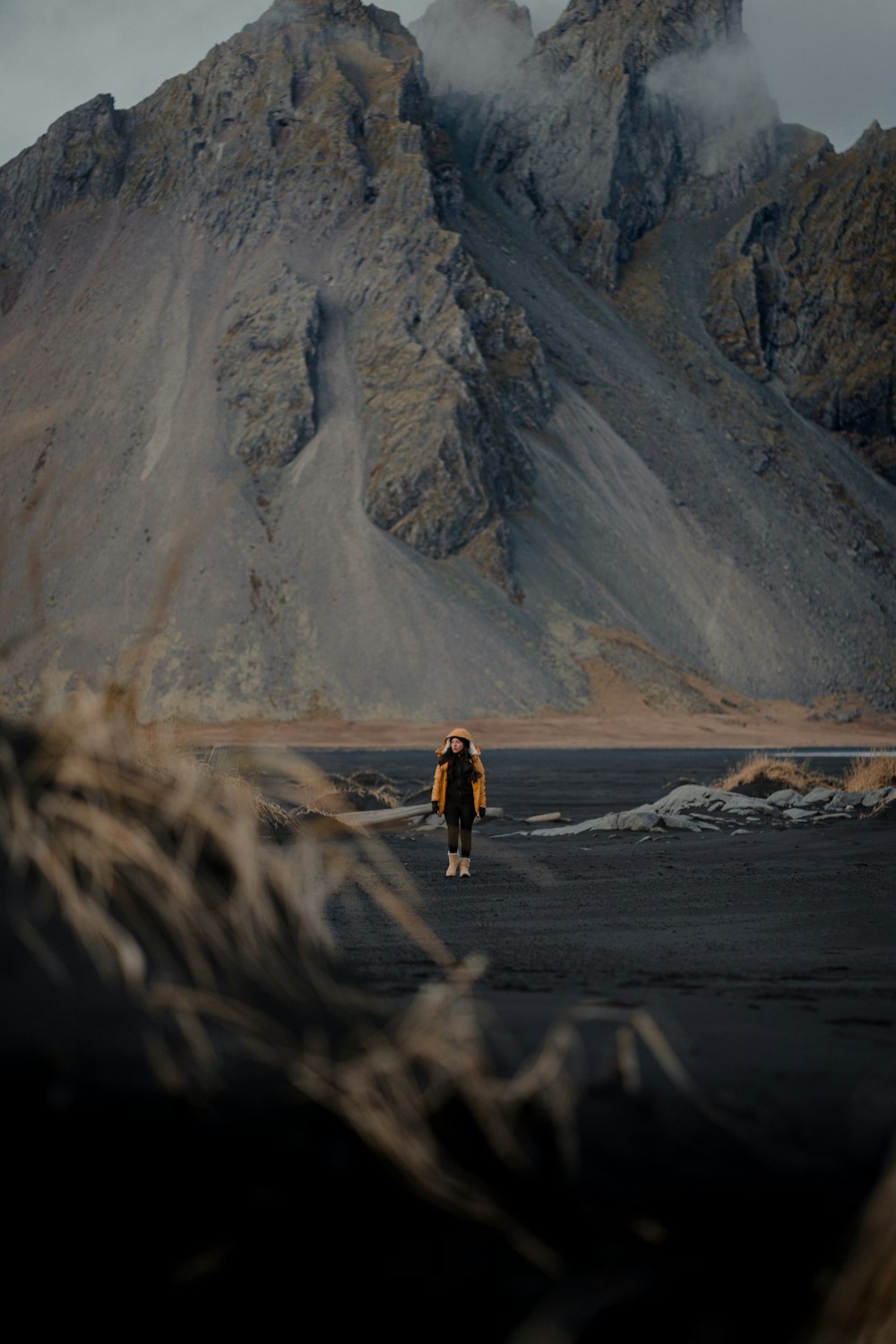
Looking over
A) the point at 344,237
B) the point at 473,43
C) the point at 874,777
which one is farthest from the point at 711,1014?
the point at 473,43

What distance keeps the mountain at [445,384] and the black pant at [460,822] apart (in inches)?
1636

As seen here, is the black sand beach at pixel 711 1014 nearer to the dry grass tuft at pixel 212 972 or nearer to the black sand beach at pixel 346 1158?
the black sand beach at pixel 346 1158

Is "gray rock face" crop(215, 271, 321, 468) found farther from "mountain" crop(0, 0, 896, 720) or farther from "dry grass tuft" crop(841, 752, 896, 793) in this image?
"dry grass tuft" crop(841, 752, 896, 793)

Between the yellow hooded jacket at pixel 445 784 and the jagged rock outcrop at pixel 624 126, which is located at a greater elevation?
the jagged rock outcrop at pixel 624 126

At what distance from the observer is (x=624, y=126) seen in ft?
314

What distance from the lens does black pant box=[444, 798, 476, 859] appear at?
11.6 metres

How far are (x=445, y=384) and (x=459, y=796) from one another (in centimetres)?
5795

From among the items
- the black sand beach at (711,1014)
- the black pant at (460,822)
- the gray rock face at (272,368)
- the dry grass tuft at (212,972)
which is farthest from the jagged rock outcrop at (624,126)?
the dry grass tuft at (212,972)

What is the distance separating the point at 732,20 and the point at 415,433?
65598 millimetres

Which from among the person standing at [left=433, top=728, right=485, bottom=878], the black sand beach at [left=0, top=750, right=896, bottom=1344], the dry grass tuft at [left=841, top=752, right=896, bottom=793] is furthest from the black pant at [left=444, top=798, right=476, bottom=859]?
the dry grass tuft at [left=841, top=752, right=896, bottom=793]

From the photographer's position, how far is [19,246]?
262ft

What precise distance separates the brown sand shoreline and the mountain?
5.73 ft

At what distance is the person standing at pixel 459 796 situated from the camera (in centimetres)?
1163

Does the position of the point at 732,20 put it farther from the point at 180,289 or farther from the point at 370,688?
the point at 370,688
